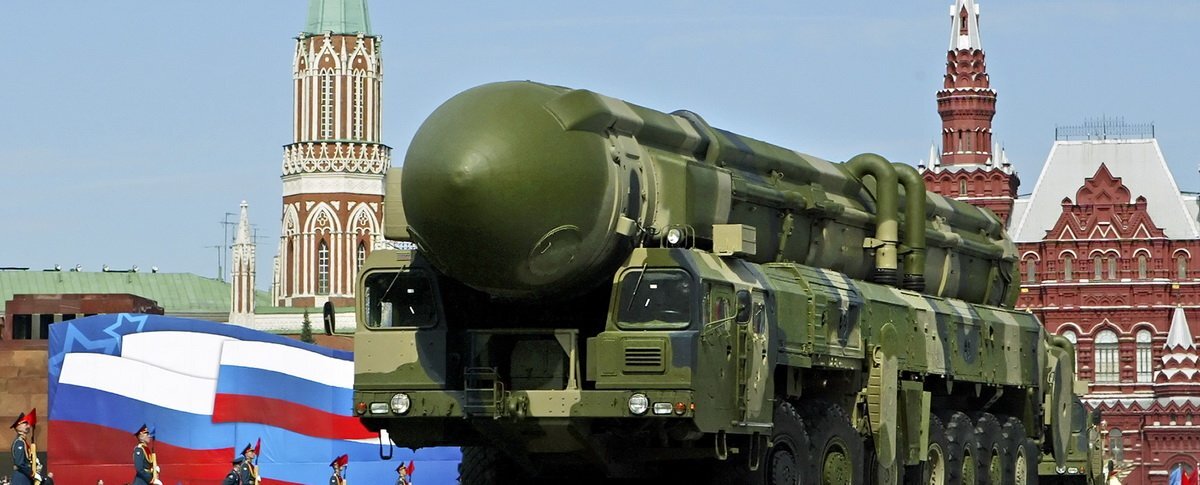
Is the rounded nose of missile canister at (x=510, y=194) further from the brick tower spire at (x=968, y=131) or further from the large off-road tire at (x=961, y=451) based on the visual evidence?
the brick tower spire at (x=968, y=131)

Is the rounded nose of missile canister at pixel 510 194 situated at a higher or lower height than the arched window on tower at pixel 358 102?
lower

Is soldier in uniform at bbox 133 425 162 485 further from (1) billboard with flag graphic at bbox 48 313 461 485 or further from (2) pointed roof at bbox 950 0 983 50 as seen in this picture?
(2) pointed roof at bbox 950 0 983 50

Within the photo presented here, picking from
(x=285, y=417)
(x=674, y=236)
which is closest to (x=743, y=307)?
(x=674, y=236)

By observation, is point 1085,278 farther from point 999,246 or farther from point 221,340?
point 999,246

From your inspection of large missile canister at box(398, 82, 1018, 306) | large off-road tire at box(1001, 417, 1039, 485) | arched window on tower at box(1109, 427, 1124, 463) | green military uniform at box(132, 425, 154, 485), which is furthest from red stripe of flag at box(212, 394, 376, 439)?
arched window on tower at box(1109, 427, 1124, 463)

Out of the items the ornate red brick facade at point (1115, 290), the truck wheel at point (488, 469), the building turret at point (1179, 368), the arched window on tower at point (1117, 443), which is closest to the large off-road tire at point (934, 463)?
the truck wheel at point (488, 469)

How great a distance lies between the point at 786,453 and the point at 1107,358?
295 ft

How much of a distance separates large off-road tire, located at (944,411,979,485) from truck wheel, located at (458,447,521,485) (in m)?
5.71

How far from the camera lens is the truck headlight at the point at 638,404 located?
19.1 meters

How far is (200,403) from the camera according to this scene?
4744 cm

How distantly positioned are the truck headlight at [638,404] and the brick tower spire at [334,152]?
11525 cm

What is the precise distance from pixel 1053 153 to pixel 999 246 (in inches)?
3293

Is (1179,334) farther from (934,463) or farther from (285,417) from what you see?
(934,463)

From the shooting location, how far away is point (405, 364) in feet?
66.3
